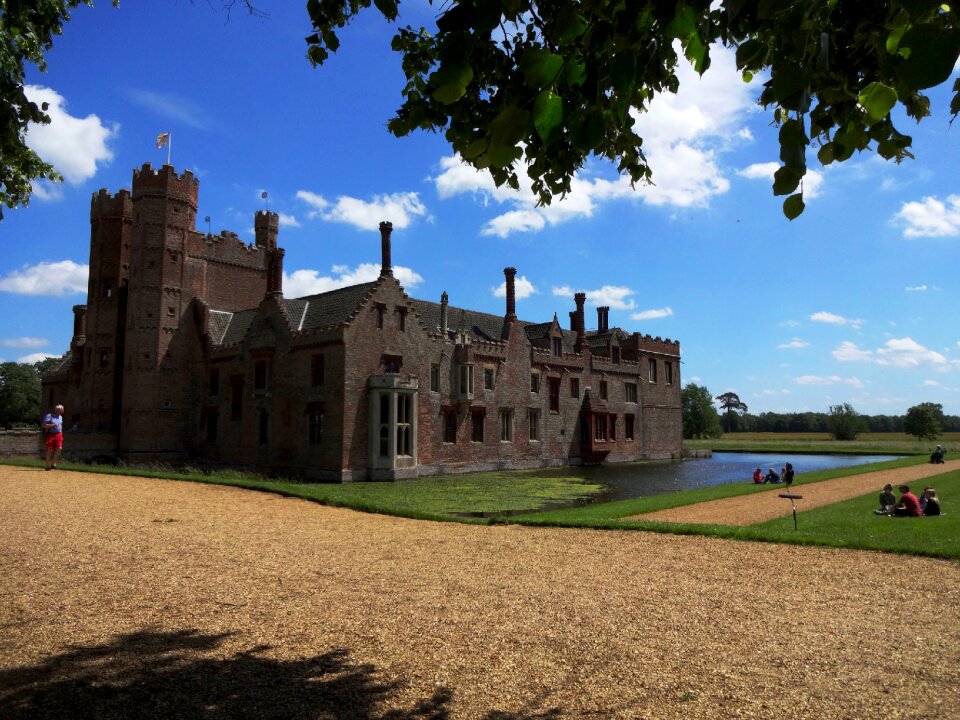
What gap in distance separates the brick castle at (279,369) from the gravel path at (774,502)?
15484 millimetres

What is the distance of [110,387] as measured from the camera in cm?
3688

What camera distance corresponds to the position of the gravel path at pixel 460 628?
4762mm

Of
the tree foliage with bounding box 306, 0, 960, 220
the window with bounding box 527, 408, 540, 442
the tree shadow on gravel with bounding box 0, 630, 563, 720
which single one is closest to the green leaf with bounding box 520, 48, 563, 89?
the tree foliage with bounding box 306, 0, 960, 220

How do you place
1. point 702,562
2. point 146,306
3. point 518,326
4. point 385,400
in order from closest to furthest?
point 702,562
point 385,400
point 146,306
point 518,326

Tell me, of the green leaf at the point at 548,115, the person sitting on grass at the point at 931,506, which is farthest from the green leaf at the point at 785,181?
the person sitting on grass at the point at 931,506

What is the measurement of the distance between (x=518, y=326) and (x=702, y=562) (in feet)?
101

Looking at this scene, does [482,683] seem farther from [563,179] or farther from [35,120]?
[35,120]

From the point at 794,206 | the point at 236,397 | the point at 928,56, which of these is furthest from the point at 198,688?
the point at 236,397

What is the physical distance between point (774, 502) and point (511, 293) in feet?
82.0

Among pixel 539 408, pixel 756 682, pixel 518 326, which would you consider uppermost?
pixel 518 326

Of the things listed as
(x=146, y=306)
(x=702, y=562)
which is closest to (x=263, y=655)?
(x=702, y=562)

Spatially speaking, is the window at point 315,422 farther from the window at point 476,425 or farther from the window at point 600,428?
the window at point 600,428

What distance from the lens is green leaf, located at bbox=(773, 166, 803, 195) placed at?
2.36 metres

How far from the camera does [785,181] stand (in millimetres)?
2393
